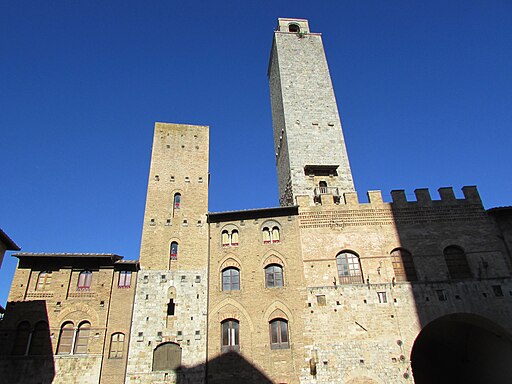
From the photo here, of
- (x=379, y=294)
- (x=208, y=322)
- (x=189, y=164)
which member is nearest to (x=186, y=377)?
(x=208, y=322)

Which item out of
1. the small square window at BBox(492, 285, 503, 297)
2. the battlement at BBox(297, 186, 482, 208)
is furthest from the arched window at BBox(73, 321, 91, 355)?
the small square window at BBox(492, 285, 503, 297)

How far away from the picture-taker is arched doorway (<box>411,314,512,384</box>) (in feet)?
60.1

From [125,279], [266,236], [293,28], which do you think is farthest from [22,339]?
[293,28]

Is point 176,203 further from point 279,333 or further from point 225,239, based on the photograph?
point 279,333

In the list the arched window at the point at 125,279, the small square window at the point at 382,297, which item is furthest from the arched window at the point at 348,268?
the arched window at the point at 125,279

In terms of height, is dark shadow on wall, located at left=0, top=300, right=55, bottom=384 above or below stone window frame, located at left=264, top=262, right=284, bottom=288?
below

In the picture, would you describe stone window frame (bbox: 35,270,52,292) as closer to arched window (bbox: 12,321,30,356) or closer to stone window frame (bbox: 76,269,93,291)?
stone window frame (bbox: 76,269,93,291)

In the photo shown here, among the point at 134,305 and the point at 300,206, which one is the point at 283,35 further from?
the point at 134,305

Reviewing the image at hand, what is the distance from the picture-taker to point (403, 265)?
19.4 meters

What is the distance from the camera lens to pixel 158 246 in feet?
67.5

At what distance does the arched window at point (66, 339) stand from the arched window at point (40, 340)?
45 centimetres

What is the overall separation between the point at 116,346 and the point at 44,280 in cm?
526

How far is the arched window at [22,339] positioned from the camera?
17.6m

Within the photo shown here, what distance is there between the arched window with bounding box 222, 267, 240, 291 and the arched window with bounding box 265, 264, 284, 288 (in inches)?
60.2
